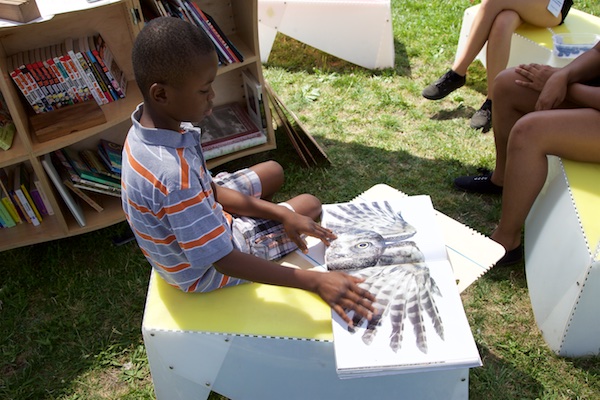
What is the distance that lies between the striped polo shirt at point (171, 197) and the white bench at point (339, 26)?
8.60ft

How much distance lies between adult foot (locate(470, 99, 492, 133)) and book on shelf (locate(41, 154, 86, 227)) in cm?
234

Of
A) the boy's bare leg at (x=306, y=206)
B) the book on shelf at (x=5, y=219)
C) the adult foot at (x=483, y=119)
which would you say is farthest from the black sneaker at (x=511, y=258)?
the book on shelf at (x=5, y=219)

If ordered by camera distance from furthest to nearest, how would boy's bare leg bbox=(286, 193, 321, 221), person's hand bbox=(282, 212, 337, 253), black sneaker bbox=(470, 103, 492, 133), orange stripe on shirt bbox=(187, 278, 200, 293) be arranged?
1. black sneaker bbox=(470, 103, 492, 133)
2. boy's bare leg bbox=(286, 193, 321, 221)
3. person's hand bbox=(282, 212, 337, 253)
4. orange stripe on shirt bbox=(187, 278, 200, 293)

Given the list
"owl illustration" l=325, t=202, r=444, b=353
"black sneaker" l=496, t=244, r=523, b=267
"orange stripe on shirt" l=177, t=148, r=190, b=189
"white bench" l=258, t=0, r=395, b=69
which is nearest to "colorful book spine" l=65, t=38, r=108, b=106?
"orange stripe on shirt" l=177, t=148, r=190, b=189

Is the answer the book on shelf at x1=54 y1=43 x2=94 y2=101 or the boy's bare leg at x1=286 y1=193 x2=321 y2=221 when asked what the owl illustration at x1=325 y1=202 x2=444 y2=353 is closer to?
the boy's bare leg at x1=286 y1=193 x2=321 y2=221

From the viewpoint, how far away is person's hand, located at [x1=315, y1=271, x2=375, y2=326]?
173cm

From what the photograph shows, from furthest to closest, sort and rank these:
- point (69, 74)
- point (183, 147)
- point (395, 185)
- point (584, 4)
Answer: point (584, 4) → point (395, 185) → point (69, 74) → point (183, 147)

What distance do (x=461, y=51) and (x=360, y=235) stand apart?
2.35 m

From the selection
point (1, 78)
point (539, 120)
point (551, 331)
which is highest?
point (1, 78)

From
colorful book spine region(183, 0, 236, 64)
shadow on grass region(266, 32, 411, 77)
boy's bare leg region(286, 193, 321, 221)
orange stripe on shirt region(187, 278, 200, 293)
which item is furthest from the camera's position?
shadow on grass region(266, 32, 411, 77)

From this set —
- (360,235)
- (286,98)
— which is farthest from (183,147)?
→ (286,98)

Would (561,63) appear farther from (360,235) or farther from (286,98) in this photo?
(360,235)

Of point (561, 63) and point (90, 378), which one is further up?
point (561, 63)

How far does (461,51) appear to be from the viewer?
12.7 ft
